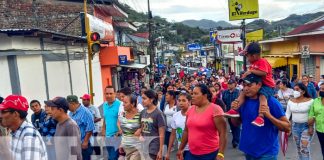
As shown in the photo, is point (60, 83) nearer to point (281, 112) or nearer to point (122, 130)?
point (122, 130)

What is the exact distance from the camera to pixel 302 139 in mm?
7219

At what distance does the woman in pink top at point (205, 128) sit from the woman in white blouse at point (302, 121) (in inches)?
101

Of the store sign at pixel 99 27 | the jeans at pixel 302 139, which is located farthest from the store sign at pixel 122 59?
the jeans at pixel 302 139

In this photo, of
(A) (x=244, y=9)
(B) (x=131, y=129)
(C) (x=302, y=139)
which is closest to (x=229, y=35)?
(A) (x=244, y=9)

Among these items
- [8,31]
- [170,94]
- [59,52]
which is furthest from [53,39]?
[170,94]

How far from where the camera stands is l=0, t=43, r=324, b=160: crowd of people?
13.9ft

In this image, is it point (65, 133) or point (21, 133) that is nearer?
point (21, 133)

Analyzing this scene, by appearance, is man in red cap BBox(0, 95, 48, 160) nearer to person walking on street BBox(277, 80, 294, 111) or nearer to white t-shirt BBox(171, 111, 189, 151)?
white t-shirt BBox(171, 111, 189, 151)

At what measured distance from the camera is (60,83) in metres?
14.1

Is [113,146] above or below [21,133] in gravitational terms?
below

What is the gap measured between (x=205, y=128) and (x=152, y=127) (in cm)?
120

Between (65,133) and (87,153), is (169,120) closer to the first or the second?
(87,153)

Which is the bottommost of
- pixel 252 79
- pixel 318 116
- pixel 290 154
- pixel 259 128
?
pixel 290 154

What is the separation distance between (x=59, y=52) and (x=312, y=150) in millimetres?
9286
